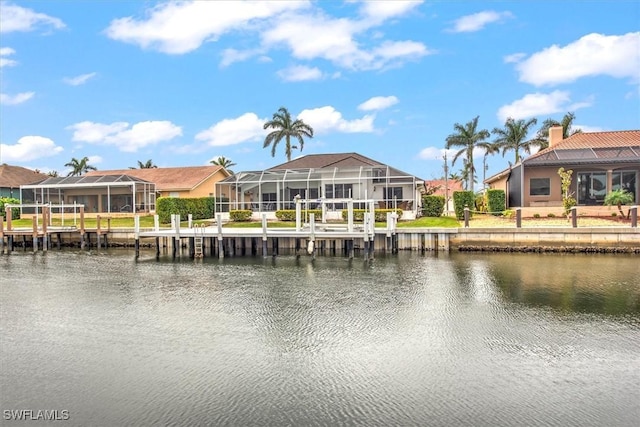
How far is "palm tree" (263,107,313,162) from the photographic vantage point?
1889 inches

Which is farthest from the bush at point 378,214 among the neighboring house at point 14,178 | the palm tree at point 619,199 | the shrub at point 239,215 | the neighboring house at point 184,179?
the neighboring house at point 14,178

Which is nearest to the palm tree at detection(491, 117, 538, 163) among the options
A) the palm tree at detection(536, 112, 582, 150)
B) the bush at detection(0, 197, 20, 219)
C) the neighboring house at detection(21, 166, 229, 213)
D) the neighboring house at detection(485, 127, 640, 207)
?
the palm tree at detection(536, 112, 582, 150)

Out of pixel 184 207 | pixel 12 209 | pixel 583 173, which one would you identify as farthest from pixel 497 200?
pixel 12 209

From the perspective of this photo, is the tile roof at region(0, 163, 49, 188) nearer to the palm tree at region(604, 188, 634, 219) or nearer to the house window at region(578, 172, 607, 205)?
the house window at region(578, 172, 607, 205)

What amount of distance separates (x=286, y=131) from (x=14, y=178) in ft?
83.9

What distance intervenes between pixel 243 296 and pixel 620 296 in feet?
35.4

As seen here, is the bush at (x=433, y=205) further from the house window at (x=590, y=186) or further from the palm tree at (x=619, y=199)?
the palm tree at (x=619, y=199)

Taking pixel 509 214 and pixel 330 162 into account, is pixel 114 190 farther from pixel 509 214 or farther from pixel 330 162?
pixel 509 214

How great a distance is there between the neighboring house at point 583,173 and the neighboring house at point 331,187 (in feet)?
22.4

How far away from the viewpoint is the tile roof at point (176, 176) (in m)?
39.7

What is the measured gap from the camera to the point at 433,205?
30.7 metres

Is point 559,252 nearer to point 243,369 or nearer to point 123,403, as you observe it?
point 243,369

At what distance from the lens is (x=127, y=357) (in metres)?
8.80

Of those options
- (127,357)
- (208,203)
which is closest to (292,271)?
(127,357)
